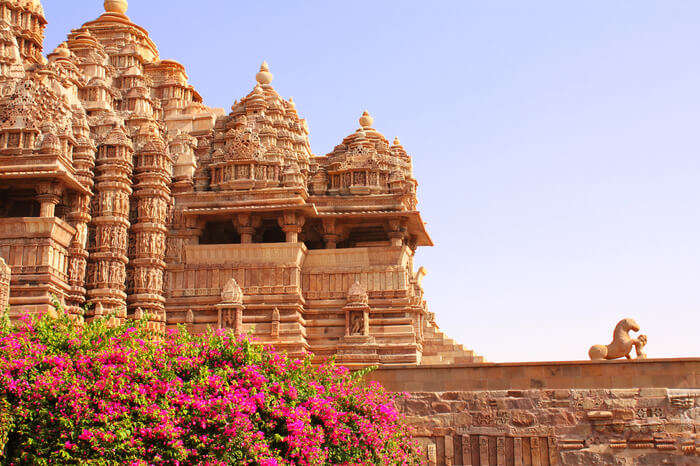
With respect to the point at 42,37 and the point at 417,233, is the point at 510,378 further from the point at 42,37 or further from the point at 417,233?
the point at 42,37

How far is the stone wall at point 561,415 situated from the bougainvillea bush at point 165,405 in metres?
2.68

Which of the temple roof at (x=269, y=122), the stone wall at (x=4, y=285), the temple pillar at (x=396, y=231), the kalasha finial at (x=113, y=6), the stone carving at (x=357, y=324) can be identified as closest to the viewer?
the stone wall at (x=4, y=285)

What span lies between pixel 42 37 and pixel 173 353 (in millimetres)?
29623

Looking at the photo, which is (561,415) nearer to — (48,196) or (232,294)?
(232,294)

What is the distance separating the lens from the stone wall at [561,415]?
19.6 meters

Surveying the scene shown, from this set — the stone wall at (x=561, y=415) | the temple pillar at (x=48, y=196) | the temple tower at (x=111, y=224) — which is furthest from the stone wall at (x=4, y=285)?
the stone wall at (x=561, y=415)

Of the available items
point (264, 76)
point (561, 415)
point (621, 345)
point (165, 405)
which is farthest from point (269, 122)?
point (165, 405)

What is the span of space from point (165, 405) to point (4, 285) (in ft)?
42.7

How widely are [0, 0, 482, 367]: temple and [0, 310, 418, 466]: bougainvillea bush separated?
10.3m

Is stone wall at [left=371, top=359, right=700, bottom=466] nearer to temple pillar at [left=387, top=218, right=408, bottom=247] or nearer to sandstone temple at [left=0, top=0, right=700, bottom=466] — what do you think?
sandstone temple at [left=0, top=0, right=700, bottom=466]

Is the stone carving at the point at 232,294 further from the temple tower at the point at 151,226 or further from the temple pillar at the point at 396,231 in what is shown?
the temple pillar at the point at 396,231

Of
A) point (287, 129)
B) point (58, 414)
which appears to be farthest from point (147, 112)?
point (58, 414)

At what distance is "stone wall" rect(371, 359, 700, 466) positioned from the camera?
64.3 ft

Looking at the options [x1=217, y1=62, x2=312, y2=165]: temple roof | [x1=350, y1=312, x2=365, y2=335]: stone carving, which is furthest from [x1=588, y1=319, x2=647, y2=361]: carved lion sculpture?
[x1=217, y1=62, x2=312, y2=165]: temple roof
